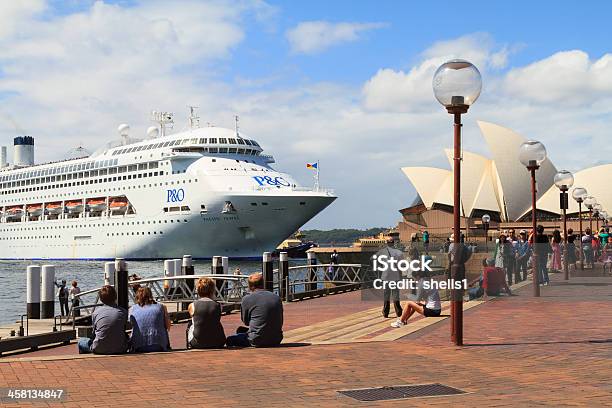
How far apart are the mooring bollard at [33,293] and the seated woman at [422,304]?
9.29 m

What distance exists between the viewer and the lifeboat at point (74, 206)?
71.2 metres

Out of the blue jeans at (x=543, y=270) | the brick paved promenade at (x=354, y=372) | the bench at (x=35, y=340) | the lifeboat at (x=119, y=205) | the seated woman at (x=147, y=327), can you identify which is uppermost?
the lifeboat at (x=119, y=205)

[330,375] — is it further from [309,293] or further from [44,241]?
[44,241]

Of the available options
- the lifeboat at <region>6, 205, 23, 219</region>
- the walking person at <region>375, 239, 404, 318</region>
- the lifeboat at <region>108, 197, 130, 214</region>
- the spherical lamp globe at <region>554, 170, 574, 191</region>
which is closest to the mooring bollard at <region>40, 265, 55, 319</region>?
the walking person at <region>375, 239, 404, 318</region>

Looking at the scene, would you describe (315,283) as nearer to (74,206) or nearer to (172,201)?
(172,201)

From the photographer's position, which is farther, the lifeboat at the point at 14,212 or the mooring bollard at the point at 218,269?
the lifeboat at the point at 14,212

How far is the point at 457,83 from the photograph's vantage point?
34.8 ft

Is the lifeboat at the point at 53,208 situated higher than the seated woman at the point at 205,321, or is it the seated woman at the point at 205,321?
A: the lifeboat at the point at 53,208

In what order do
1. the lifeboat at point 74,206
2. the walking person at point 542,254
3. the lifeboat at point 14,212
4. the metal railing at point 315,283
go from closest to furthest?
the walking person at point 542,254 → the metal railing at point 315,283 → the lifeboat at point 74,206 → the lifeboat at point 14,212

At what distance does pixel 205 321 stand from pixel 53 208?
68888 mm

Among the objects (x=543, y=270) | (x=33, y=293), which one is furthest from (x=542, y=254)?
(x=33, y=293)

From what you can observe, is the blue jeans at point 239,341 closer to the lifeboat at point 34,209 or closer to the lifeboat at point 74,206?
the lifeboat at point 74,206

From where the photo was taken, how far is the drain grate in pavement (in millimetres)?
7047

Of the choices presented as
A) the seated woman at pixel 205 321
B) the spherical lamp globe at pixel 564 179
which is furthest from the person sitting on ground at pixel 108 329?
the spherical lamp globe at pixel 564 179
